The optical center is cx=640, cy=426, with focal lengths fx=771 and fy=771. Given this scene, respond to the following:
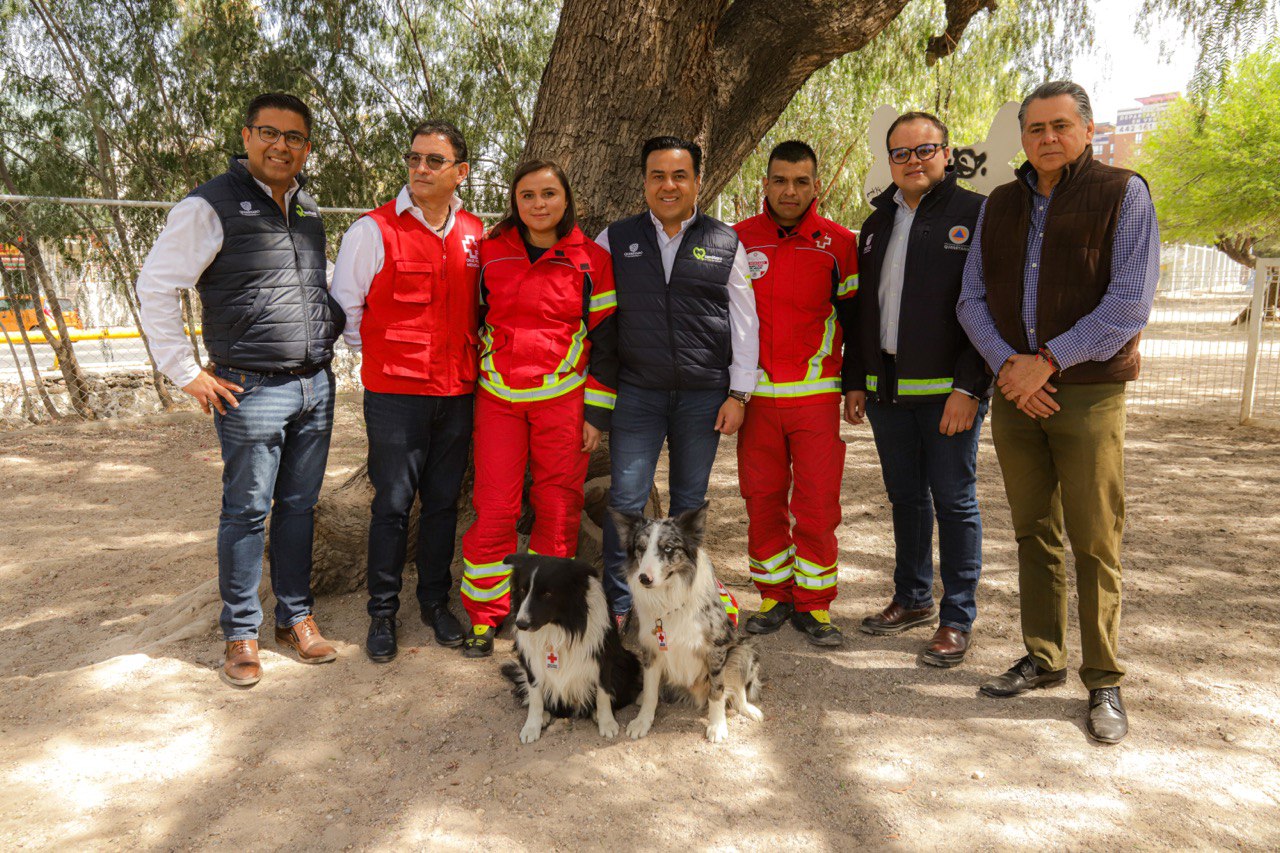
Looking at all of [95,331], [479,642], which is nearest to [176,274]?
[479,642]

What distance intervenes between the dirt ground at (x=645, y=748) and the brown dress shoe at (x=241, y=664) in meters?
0.07

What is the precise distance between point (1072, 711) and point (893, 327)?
187 cm

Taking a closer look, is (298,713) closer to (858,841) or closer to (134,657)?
(134,657)

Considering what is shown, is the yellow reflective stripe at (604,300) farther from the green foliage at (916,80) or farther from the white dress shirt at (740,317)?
the green foliage at (916,80)

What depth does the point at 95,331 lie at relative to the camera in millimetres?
10117

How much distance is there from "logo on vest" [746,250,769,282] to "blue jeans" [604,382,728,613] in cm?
61

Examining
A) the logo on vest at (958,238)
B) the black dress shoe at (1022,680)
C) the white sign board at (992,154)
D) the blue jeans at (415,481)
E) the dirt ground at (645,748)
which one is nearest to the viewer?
the dirt ground at (645,748)

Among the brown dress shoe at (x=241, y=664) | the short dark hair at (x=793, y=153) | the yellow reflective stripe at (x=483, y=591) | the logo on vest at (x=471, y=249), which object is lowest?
the brown dress shoe at (x=241, y=664)

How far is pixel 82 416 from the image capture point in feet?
30.8

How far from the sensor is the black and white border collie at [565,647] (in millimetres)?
3105

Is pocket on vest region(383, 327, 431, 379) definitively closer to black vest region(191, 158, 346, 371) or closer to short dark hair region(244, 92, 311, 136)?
black vest region(191, 158, 346, 371)

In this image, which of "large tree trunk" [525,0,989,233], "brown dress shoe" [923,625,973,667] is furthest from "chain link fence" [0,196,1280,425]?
"brown dress shoe" [923,625,973,667]

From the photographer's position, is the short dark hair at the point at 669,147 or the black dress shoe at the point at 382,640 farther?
the black dress shoe at the point at 382,640

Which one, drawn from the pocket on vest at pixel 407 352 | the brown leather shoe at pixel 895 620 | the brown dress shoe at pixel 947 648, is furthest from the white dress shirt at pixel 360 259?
the brown dress shoe at pixel 947 648
